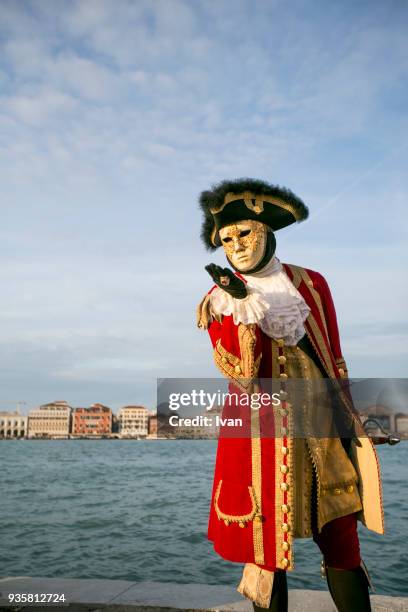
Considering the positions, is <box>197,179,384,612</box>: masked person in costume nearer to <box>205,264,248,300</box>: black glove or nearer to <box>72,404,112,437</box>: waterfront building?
<box>205,264,248,300</box>: black glove

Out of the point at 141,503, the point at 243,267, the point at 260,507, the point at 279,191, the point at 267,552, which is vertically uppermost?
the point at 279,191

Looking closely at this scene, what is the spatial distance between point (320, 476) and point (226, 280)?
1.10m

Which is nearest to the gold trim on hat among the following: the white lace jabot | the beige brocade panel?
the white lace jabot

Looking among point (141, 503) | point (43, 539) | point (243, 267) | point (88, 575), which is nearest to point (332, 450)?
point (243, 267)

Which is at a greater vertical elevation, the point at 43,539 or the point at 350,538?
the point at 350,538

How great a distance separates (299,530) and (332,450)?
1.44 feet

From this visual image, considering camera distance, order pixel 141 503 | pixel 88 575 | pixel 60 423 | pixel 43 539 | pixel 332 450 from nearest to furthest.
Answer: pixel 332 450 → pixel 88 575 → pixel 43 539 → pixel 141 503 → pixel 60 423

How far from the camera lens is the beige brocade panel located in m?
2.82

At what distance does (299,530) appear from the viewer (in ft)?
9.16

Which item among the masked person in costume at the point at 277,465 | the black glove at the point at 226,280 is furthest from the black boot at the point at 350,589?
the black glove at the point at 226,280

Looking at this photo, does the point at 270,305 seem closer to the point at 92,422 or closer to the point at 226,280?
the point at 226,280

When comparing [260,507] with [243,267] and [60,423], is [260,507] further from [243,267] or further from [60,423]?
[60,423]

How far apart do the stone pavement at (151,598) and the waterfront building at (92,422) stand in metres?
127

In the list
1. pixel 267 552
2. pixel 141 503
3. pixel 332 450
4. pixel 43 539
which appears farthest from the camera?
pixel 141 503
